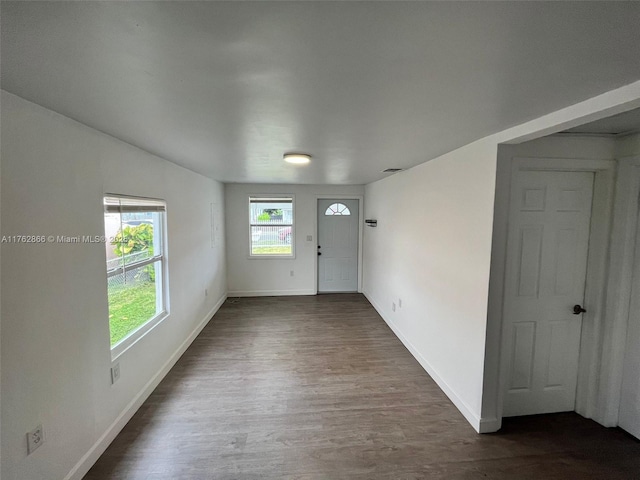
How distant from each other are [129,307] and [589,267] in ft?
12.3

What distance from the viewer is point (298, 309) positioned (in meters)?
4.86

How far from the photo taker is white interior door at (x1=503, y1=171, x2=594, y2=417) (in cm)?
217

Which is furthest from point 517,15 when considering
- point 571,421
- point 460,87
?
point 571,421

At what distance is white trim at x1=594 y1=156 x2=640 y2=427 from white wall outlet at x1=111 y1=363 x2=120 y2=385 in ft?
12.2

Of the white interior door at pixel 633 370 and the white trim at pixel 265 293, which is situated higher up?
the white interior door at pixel 633 370

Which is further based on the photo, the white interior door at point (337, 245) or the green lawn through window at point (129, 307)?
the white interior door at point (337, 245)

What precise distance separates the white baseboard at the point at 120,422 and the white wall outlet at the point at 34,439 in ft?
1.20

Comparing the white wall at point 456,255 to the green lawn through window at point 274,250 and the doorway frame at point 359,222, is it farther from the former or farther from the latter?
the green lawn through window at point 274,250

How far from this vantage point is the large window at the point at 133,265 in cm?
210

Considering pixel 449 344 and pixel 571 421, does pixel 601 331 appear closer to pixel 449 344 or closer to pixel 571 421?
pixel 571 421

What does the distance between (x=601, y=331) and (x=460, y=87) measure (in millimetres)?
2370

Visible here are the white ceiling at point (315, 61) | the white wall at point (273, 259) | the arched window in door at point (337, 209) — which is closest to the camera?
the white ceiling at point (315, 61)

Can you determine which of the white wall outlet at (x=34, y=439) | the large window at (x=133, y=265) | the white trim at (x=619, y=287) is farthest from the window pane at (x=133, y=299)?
the white trim at (x=619, y=287)

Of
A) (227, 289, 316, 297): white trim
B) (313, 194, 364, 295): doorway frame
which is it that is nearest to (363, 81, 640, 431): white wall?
(313, 194, 364, 295): doorway frame
